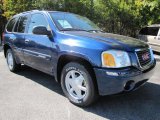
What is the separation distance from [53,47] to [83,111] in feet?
4.41

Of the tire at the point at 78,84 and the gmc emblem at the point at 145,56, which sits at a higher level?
the gmc emblem at the point at 145,56

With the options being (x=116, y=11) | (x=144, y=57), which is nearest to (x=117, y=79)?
(x=144, y=57)

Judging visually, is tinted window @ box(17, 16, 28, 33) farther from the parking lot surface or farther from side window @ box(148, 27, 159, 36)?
side window @ box(148, 27, 159, 36)

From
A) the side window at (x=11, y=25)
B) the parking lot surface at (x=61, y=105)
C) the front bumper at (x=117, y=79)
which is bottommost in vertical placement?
the parking lot surface at (x=61, y=105)

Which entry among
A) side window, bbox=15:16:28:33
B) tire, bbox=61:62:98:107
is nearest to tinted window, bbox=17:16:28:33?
side window, bbox=15:16:28:33

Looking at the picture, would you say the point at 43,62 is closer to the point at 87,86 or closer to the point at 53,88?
the point at 53,88

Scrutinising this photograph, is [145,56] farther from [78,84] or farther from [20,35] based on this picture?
[20,35]

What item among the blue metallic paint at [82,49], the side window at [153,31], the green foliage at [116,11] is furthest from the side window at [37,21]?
the green foliage at [116,11]

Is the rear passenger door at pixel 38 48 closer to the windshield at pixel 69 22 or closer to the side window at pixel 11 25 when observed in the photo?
the windshield at pixel 69 22

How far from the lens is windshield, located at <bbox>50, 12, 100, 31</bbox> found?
17.2 ft

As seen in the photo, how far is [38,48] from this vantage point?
5391 millimetres

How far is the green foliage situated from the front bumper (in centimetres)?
1058

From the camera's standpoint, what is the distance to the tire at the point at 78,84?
170 inches

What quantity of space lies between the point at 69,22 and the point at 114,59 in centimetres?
178
